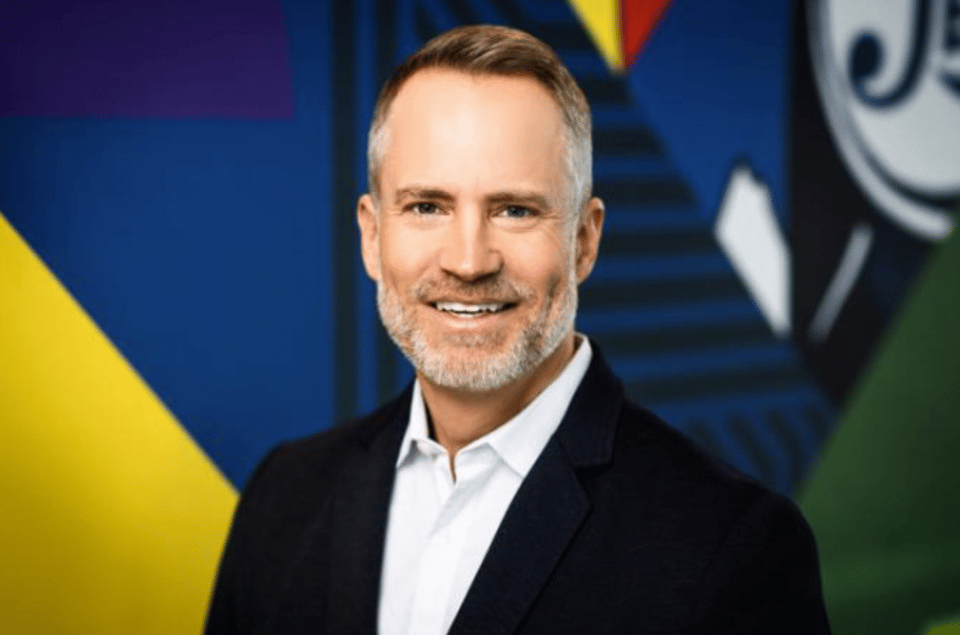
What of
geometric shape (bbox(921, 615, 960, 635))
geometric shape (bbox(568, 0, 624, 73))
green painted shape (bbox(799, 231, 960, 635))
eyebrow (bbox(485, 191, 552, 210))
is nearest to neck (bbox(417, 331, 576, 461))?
eyebrow (bbox(485, 191, 552, 210))

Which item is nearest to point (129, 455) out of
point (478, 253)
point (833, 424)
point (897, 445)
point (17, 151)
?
point (17, 151)

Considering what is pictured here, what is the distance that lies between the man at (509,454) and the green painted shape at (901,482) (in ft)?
4.46

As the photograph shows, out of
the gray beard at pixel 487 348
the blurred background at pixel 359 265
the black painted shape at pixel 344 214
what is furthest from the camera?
the black painted shape at pixel 344 214

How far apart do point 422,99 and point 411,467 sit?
0.51 m

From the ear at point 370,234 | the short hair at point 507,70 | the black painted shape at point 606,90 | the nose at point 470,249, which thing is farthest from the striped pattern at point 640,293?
the nose at point 470,249

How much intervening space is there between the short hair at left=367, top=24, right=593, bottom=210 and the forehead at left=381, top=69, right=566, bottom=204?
0.01 metres

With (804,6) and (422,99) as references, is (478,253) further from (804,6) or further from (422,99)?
(804,6)

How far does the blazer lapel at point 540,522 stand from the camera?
4.40 feet

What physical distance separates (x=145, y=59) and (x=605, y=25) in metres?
1.01

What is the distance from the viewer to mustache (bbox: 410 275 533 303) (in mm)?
1398

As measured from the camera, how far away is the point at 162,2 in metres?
1.86

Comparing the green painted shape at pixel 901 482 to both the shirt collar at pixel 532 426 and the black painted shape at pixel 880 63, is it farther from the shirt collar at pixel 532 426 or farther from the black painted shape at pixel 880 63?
the shirt collar at pixel 532 426

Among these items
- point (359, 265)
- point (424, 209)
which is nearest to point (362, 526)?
point (424, 209)

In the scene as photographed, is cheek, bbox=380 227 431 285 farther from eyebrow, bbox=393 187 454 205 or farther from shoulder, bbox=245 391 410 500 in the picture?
shoulder, bbox=245 391 410 500
